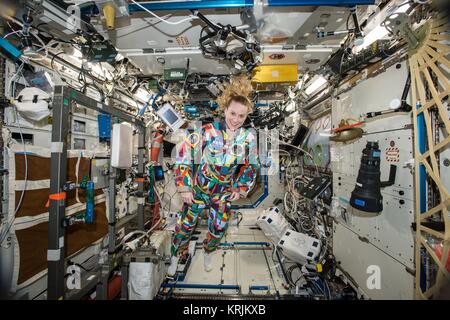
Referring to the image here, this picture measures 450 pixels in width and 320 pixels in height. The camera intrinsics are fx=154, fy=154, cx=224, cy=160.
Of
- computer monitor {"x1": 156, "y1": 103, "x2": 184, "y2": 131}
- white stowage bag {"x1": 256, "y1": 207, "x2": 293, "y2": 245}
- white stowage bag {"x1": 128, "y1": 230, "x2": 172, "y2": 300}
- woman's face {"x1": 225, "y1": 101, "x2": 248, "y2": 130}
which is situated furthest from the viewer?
white stowage bag {"x1": 256, "y1": 207, "x2": 293, "y2": 245}

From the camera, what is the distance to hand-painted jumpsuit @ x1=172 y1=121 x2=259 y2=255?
232 cm

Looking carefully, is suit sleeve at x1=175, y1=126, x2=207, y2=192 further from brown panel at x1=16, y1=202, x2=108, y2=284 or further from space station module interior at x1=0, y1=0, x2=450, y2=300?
brown panel at x1=16, y1=202, x2=108, y2=284

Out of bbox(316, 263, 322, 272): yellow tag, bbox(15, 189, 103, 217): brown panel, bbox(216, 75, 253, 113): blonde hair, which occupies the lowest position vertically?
bbox(316, 263, 322, 272): yellow tag

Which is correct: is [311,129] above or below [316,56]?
below

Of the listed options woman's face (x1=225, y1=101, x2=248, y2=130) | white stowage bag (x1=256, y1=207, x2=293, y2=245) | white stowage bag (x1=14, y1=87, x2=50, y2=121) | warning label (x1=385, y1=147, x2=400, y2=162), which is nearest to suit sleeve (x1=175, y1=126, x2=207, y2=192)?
woman's face (x1=225, y1=101, x2=248, y2=130)

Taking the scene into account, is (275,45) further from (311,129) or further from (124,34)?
(311,129)

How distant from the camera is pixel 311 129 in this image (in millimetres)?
3844

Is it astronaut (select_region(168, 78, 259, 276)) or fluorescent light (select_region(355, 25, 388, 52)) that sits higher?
fluorescent light (select_region(355, 25, 388, 52))

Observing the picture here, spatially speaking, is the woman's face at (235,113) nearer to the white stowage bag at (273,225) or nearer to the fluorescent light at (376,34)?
the fluorescent light at (376,34)

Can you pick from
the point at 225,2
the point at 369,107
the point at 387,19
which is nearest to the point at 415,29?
the point at 387,19

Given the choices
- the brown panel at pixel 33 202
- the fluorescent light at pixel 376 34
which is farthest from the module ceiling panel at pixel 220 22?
the brown panel at pixel 33 202

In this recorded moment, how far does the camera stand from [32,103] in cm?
162

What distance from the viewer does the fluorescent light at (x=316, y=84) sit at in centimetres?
293

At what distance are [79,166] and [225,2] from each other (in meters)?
2.86
